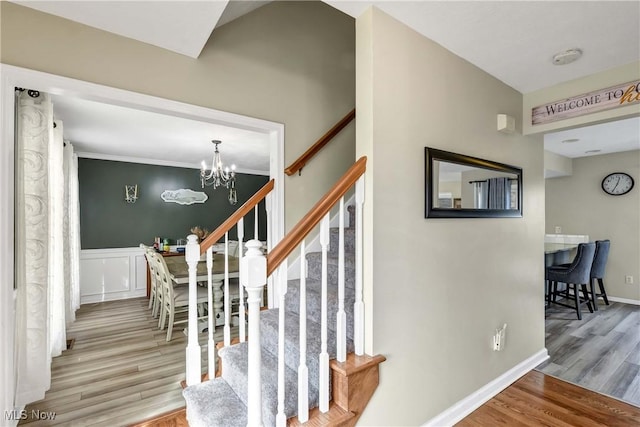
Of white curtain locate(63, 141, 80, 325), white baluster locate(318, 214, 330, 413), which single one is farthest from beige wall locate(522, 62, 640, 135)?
white curtain locate(63, 141, 80, 325)

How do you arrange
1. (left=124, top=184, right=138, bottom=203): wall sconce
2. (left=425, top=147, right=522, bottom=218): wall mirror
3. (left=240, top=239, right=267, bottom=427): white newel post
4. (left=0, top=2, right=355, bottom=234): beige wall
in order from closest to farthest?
(left=240, top=239, right=267, bottom=427): white newel post, (left=0, top=2, right=355, bottom=234): beige wall, (left=425, top=147, right=522, bottom=218): wall mirror, (left=124, top=184, right=138, bottom=203): wall sconce

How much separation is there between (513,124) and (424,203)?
1.20 metres

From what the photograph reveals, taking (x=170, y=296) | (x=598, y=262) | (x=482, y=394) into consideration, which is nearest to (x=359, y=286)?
(x=482, y=394)

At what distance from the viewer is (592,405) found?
7.02 feet

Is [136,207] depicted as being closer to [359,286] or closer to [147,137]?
[147,137]

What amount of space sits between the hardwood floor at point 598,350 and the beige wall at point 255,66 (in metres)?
2.69

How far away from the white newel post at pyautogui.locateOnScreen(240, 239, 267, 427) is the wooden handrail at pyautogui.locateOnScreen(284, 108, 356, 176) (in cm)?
130

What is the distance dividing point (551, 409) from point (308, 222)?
7.38 feet

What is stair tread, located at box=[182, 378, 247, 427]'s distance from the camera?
148 centimetres

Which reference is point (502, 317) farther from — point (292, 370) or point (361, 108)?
point (361, 108)

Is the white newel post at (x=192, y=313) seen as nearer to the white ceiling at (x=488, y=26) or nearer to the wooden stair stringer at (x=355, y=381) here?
the wooden stair stringer at (x=355, y=381)

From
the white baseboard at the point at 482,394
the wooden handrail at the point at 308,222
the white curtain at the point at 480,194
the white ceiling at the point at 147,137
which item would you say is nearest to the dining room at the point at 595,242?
the white baseboard at the point at 482,394

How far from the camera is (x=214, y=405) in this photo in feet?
5.28

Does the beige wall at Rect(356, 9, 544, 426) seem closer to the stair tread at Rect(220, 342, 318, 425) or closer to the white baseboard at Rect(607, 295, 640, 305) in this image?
the stair tread at Rect(220, 342, 318, 425)
